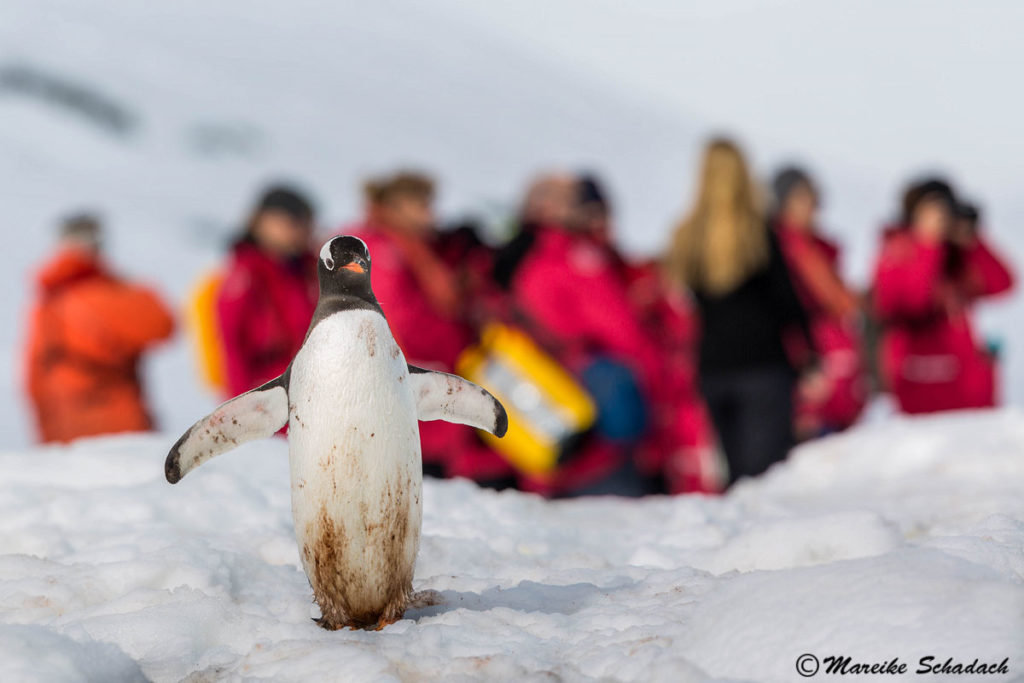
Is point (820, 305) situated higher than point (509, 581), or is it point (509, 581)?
point (820, 305)

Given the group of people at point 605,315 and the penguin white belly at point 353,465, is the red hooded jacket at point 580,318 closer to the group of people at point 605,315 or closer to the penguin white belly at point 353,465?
the group of people at point 605,315

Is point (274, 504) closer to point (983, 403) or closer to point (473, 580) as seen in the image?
point (473, 580)

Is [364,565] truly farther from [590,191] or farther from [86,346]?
[86,346]

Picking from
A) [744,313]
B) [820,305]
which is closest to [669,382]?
[820,305]

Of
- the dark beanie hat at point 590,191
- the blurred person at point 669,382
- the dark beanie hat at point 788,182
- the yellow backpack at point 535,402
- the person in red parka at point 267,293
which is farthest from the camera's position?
the dark beanie hat at point 788,182

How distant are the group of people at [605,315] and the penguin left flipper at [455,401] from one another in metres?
2.28

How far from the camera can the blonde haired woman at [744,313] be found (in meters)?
4.50

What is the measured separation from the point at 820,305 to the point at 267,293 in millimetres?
2984

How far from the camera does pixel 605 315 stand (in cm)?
457

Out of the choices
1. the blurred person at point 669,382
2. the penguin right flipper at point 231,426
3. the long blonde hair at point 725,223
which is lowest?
the blurred person at point 669,382

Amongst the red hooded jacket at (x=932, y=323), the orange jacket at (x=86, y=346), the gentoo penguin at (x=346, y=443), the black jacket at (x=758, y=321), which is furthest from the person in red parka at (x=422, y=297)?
the gentoo penguin at (x=346, y=443)

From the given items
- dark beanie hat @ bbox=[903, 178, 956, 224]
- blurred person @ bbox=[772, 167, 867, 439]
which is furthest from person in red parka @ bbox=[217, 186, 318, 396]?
dark beanie hat @ bbox=[903, 178, 956, 224]

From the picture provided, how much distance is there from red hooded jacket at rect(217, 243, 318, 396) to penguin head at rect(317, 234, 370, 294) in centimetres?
266

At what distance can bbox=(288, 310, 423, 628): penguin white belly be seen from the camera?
1.99 m
